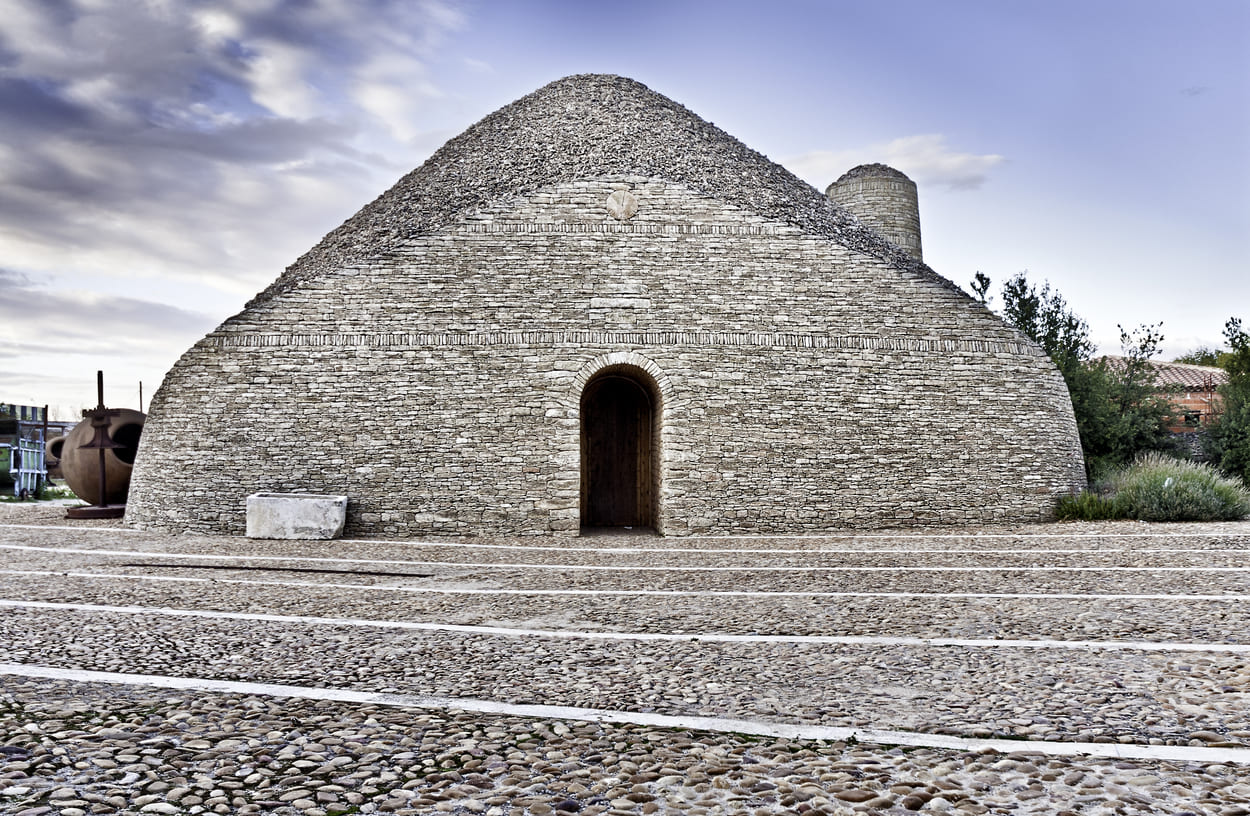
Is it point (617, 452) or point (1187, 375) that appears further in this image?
point (1187, 375)

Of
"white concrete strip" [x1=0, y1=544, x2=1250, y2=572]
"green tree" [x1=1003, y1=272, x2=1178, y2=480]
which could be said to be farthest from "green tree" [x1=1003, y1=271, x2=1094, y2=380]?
"white concrete strip" [x1=0, y1=544, x2=1250, y2=572]

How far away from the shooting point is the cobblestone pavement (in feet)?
9.22

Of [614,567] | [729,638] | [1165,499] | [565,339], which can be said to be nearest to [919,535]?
[1165,499]

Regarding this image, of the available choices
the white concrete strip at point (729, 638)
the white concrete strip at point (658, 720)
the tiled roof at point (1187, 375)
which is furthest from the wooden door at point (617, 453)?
the tiled roof at point (1187, 375)

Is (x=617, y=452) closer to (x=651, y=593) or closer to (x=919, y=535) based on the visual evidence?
(x=919, y=535)

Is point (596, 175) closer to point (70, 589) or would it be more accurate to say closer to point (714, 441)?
point (714, 441)

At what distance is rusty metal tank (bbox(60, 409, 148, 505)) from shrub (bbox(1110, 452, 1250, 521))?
18.0 metres

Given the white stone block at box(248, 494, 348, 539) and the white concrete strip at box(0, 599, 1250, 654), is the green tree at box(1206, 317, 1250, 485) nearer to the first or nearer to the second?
the white concrete strip at box(0, 599, 1250, 654)

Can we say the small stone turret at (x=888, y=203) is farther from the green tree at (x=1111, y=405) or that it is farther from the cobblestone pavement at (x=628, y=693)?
the cobblestone pavement at (x=628, y=693)

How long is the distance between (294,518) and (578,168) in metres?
7.86

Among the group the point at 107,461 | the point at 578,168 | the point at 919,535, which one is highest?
the point at 578,168

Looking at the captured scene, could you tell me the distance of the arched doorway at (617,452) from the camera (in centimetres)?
1438

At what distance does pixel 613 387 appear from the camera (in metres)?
14.6

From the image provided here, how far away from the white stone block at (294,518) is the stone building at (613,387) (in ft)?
1.81
